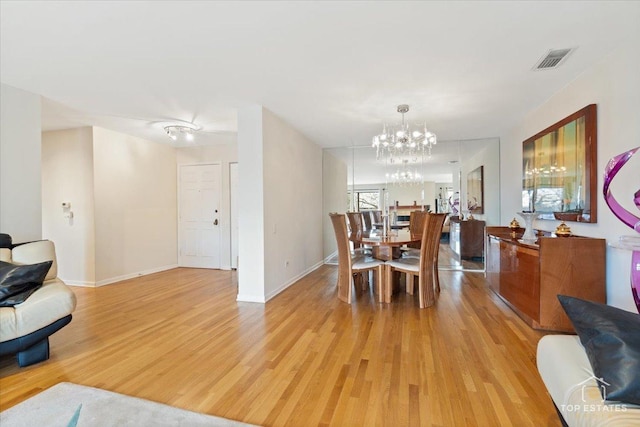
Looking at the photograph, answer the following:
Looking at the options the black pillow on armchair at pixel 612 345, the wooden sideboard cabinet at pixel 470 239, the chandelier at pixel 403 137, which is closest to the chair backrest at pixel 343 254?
the chandelier at pixel 403 137

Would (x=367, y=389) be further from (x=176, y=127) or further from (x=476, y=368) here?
(x=176, y=127)

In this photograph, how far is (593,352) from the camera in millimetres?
1134

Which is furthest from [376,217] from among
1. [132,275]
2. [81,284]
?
[81,284]

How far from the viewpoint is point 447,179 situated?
23.7 feet

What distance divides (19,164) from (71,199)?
1942 millimetres

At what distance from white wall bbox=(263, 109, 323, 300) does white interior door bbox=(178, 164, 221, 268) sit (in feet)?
6.02

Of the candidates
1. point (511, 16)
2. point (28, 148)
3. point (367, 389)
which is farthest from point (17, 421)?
point (511, 16)

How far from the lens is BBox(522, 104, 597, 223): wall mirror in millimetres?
2697

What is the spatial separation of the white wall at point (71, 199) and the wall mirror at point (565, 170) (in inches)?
248

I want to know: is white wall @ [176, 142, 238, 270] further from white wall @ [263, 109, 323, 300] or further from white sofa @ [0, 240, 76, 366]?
white sofa @ [0, 240, 76, 366]

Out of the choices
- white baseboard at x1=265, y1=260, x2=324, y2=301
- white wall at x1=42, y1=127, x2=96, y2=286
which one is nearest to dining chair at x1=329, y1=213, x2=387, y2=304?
white baseboard at x1=265, y1=260, x2=324, y2=301

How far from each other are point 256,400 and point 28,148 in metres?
3.48

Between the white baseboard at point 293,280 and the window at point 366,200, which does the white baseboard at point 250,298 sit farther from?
the window at point 366,200

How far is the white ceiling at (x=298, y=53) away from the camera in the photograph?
1940 millimetres
